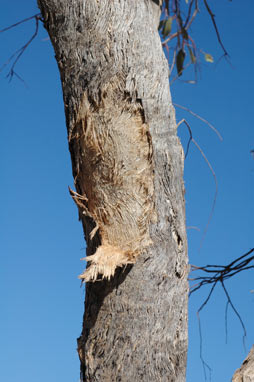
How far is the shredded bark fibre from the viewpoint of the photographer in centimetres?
134

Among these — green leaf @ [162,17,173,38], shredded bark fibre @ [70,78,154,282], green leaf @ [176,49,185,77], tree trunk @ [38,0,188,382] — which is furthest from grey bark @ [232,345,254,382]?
green leaf @ [162,17,173,38]

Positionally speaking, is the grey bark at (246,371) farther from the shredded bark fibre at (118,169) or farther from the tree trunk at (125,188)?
the shredded bark fibre at (118,169)

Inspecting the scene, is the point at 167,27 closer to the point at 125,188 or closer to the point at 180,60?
the point at 180,60

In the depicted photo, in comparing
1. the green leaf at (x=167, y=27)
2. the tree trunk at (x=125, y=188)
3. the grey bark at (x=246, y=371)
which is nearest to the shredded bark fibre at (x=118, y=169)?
the tree trunk at (x=125, y=188)

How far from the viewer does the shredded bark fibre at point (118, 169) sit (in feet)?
4.40

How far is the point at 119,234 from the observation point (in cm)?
134

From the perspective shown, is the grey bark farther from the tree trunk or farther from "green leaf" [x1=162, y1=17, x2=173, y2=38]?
"green leaf" [x1=162, y1=17, x2=173, y2=38]

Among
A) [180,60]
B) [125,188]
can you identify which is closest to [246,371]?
[125,188]

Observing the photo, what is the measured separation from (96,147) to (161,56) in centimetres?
33

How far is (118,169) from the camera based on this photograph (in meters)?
1.36

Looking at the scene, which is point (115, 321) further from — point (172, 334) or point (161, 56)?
point (161, 56)

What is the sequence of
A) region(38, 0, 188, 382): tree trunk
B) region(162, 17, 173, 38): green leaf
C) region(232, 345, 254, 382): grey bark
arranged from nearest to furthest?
region(38, 0, 188, 382): tree trunk
region(232, 345, 254, 382): grey bark
region(162, 17, 173, 38): green leaf

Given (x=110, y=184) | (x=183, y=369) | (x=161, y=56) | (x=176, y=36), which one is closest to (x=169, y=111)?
(x=161, y=56)

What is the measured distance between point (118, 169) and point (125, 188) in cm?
5
